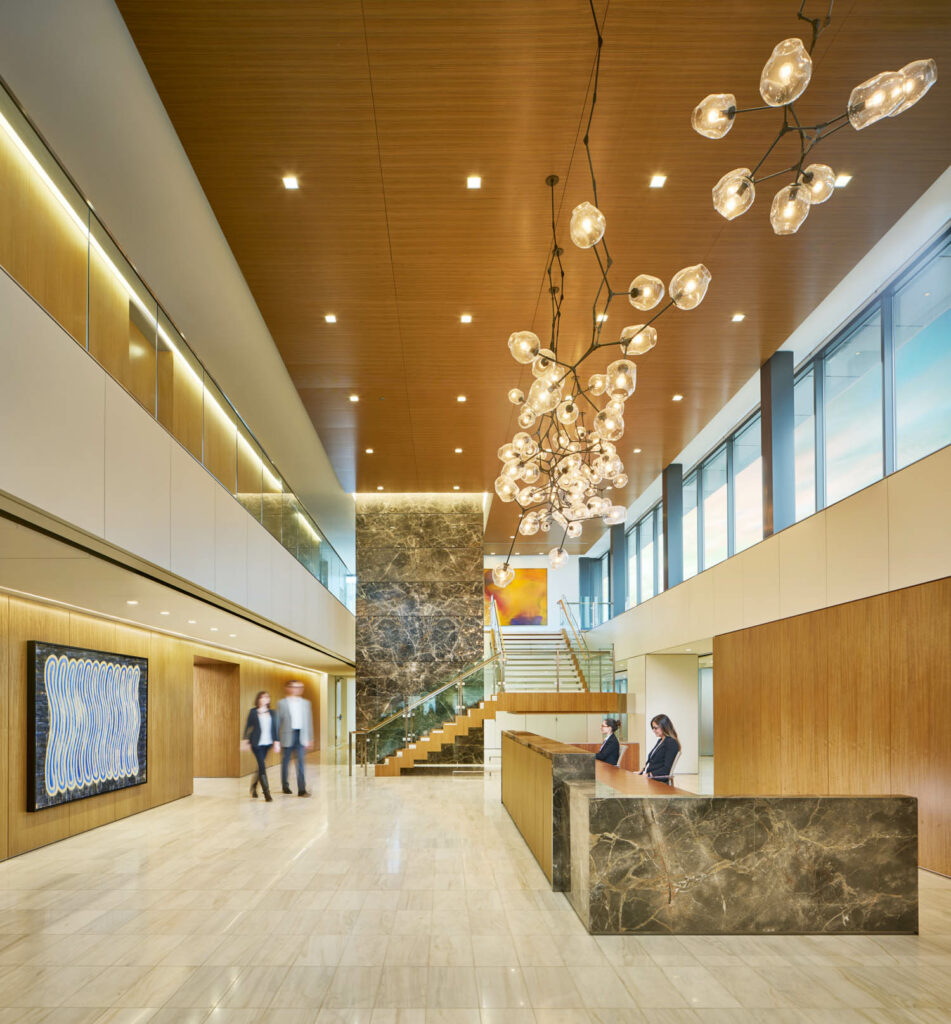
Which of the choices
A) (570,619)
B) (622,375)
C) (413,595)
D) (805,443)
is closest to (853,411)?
(805,443)

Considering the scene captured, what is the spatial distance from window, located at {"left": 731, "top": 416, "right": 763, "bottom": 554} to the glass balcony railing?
7.91m

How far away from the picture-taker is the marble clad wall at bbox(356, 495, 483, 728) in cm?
1909

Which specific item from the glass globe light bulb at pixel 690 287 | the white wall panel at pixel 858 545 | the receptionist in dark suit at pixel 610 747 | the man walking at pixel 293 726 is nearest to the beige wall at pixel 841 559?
the white wall panel at pixel 858 545

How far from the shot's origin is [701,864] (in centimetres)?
536

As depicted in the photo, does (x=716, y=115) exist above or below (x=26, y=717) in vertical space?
above

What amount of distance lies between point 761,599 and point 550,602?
60.9 feet

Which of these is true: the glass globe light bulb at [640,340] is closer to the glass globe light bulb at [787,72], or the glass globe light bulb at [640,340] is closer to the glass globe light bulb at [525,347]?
the glass globe light bulb at [525,347]

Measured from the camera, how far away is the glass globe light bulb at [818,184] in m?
3.88

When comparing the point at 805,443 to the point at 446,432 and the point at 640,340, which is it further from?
the point at 640,340

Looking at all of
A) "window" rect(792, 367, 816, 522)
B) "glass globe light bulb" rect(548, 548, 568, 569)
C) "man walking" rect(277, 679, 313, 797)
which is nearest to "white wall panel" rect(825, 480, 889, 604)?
"window" rect(792, 367, 816, 522)

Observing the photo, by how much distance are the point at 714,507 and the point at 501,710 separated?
227 inches

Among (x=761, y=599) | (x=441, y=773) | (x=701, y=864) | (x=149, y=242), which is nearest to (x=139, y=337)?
(x=149, y=242)

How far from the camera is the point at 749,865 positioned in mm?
5355

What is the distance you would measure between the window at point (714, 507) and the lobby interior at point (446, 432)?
131 cm
